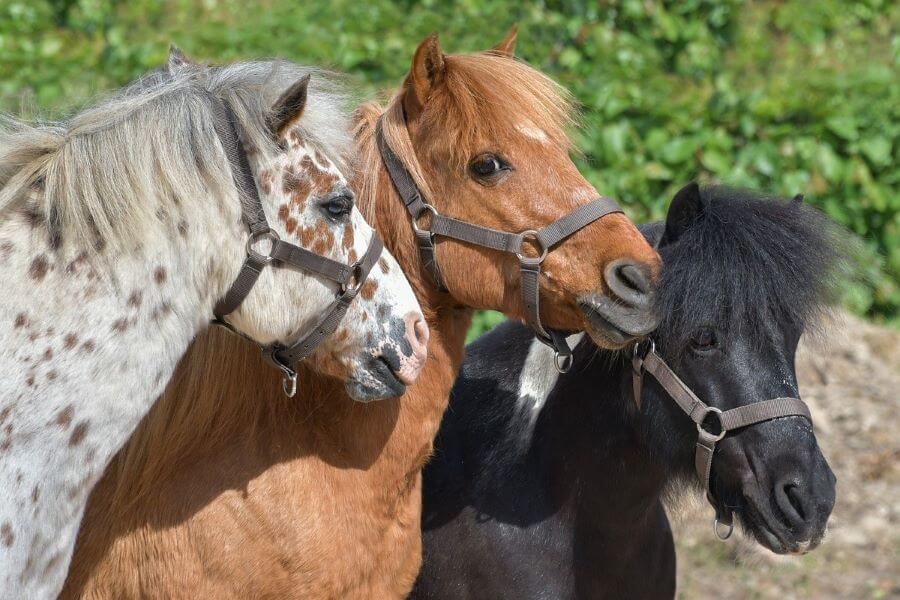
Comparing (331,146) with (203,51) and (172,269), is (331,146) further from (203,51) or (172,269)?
(203,51)

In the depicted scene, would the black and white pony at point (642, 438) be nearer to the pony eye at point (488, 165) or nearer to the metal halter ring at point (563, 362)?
the metal halter ring at point (563, 362)

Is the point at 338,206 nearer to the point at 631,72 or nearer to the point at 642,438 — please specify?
the point at 642,438

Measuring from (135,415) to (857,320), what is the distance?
5.78m

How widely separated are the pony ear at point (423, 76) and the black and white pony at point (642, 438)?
76 centimetres

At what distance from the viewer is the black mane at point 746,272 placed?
9.31 ft

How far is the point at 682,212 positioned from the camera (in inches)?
119

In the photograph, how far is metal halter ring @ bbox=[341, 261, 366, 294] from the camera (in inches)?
101

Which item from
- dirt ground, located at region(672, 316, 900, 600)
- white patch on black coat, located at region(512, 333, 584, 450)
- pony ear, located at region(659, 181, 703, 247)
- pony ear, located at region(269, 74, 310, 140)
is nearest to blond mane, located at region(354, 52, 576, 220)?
pony ear, located at region(659, 181, 703, 247)

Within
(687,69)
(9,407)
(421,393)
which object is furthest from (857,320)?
(9,407)

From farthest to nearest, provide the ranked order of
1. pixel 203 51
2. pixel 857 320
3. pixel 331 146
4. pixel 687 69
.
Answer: pixel 687 69, pixel 203 51, pixel 857 320, pixel 331 146

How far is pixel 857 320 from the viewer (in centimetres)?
707

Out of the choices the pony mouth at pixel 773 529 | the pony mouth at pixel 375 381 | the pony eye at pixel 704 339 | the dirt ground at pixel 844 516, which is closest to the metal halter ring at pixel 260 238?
the pony mouth at pixel 375 381

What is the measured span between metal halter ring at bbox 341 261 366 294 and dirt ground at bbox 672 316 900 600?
2.40m

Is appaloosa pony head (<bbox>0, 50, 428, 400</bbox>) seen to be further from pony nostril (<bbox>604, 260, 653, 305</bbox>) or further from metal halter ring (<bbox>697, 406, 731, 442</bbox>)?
metal halter ring (<bbox>697, 406, 731, 442</bbox>)
